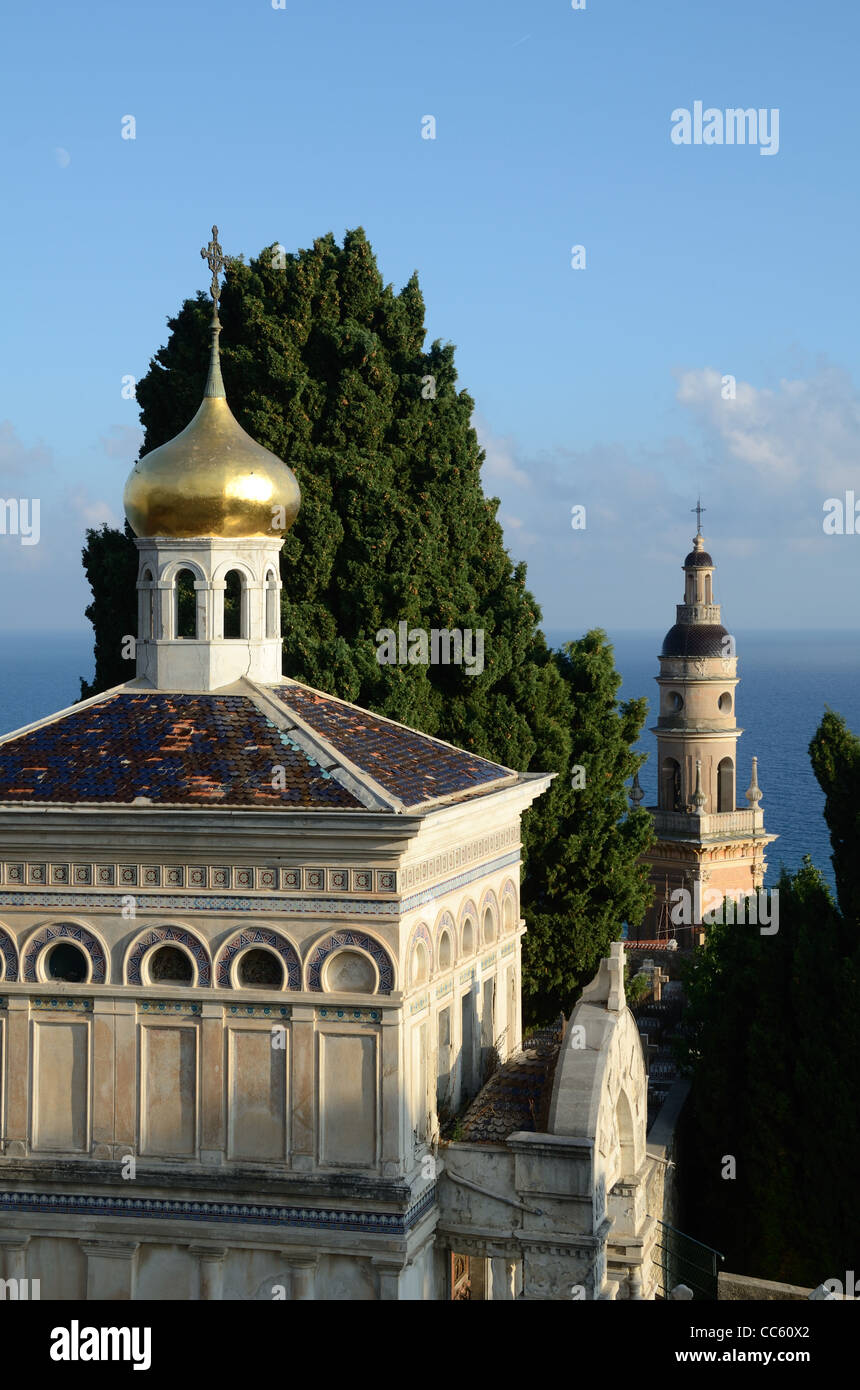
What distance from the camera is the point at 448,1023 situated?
19.6 metres

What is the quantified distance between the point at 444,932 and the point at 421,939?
110 cm

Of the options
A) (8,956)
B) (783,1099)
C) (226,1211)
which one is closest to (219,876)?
(8,956)

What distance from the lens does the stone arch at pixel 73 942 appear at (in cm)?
1811

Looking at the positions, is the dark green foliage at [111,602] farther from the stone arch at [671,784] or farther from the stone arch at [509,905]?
the stone arch at [671,784]

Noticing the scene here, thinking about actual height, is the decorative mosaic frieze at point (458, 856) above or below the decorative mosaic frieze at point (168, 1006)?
above

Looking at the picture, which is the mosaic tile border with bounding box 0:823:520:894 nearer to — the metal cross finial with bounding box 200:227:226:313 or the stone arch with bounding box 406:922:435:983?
the stone arch with bounding box 406:922:435:983

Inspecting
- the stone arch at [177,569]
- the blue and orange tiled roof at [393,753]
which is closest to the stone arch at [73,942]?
the blue and orange tiled roof at [393,753]

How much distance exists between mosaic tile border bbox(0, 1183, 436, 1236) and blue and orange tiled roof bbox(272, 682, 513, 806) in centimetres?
429

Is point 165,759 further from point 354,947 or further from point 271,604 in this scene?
point 271,604

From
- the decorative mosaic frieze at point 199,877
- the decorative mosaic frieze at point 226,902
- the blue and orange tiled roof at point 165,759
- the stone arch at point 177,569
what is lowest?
the decorative mosaic frieze at point 226,902

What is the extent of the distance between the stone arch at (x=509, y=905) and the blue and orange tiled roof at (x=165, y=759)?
14.9 feet

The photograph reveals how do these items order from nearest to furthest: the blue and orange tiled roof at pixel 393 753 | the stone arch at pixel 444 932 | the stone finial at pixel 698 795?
the stone arch at pixel 444 932 → the blue and orange tiled roof at pixel 393 753 → the stone finial at pixel 698 795

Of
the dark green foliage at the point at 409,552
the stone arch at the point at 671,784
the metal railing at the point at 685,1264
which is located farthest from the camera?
the stone arch at the point at 671,784

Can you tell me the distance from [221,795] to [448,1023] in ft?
13.3
